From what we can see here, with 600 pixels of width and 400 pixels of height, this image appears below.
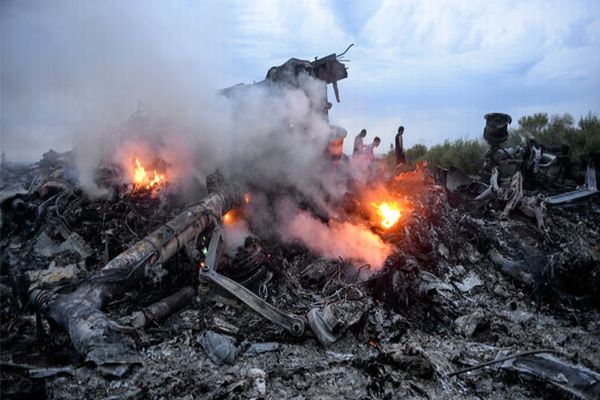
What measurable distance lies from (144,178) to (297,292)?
16.8ft

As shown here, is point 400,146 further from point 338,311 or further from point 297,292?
point 338,311

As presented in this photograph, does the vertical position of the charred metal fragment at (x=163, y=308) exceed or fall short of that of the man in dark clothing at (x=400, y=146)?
it falls short

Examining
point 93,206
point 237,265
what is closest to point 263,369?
point 237,265

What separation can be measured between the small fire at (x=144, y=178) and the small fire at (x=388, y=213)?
17.7 ft

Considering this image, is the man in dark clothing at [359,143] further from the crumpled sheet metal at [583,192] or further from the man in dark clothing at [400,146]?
the crumpled sheet metal at [583,192]

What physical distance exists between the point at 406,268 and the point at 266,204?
4.06m

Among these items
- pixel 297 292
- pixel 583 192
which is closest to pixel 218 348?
→ pixel 297 292

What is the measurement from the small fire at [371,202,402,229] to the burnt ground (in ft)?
1.31

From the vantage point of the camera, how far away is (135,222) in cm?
718

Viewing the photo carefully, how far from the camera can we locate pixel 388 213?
741cm

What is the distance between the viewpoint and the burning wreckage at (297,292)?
140 inches

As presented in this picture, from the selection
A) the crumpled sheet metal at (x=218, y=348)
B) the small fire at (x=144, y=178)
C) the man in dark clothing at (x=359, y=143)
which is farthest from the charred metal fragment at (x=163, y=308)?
the man in dark clothing at (x=359, y=143)

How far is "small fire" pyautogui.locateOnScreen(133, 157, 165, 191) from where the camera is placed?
26.9 feet

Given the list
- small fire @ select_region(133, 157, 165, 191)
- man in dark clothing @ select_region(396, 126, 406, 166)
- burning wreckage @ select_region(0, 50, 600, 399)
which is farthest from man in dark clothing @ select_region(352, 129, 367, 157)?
small fire @ select_region(133, 157, 165, 191)
